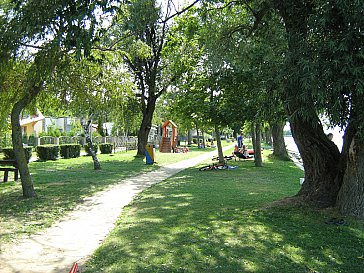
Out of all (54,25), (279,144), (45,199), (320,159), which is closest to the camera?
(54,25)

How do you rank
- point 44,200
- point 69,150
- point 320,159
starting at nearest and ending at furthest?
point 320,159 < point 44,200 < point 69,150

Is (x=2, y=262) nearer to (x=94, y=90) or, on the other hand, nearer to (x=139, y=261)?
(x=139, y=261)

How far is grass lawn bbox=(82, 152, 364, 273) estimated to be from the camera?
4.95 metres

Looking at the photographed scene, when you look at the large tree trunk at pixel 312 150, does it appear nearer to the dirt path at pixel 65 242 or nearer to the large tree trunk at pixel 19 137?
the dirt path at pixel 65 242

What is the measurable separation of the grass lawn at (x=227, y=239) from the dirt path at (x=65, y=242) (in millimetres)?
280

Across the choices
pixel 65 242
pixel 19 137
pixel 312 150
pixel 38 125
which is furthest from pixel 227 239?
pixel 38 125

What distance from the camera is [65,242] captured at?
20.2 feet

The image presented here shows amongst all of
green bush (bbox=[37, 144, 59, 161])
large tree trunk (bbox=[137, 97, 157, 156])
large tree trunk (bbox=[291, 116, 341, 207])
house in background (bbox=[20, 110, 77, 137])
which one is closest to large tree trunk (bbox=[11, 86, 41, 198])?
large tree trunk (bbox=[291, 116, 341, 207])

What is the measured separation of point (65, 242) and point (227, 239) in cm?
255

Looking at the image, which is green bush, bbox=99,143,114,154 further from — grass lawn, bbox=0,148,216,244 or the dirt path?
the dirt path

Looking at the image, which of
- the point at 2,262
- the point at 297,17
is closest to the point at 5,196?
the point at 2,262

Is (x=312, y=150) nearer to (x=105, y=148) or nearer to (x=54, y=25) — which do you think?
(x=54, y=25)

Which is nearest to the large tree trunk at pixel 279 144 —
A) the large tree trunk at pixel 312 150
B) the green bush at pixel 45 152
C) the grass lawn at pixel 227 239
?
the green bush at pixel 45 152

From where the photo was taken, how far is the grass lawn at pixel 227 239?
16.3ft
